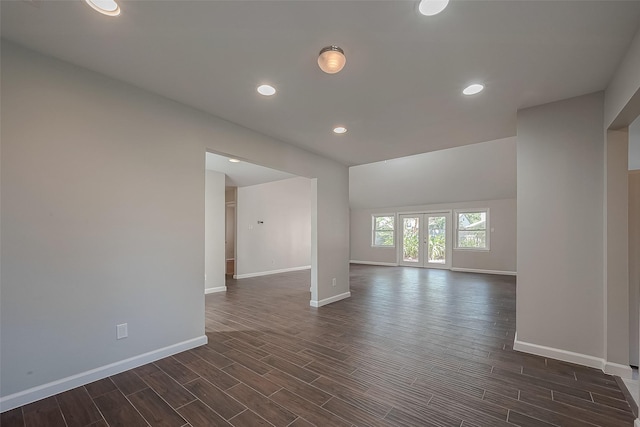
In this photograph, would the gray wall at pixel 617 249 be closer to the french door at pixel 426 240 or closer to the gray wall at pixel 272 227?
the gray wall at pixel 272 227

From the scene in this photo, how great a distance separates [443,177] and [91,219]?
821 centimetres

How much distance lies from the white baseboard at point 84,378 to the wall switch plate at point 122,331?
0.70 feet

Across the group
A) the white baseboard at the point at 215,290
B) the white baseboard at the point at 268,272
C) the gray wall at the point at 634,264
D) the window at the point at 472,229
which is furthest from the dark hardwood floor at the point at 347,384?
the window at the point at 472,229

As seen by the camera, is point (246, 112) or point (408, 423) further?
point (246, 112)

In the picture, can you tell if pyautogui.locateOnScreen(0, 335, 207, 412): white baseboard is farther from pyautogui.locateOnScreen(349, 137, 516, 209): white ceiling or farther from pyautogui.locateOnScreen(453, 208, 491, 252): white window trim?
pyautogui.locateOnScreen(453, 208, 491, 252): white window trim

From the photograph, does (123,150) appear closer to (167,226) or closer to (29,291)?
(167,226)

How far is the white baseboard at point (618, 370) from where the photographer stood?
2359 mm

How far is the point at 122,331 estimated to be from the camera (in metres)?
2.43

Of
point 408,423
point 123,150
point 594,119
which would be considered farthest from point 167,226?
point 594,119

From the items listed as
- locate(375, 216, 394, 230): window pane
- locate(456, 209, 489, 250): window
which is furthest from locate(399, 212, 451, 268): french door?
→ locate(375, 216, 394, 230): window pane

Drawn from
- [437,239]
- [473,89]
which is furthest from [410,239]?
A: [473,89]

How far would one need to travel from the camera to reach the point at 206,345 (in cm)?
303

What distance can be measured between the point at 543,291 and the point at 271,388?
2743mm

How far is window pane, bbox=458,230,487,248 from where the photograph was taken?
886 cm
